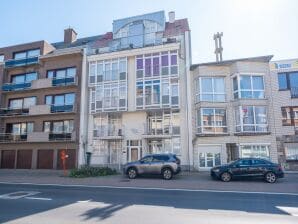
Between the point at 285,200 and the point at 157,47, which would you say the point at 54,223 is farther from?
the point at 157,47

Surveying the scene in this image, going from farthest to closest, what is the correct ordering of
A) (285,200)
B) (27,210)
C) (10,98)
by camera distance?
(10,98) < (285,200) < (27,210)

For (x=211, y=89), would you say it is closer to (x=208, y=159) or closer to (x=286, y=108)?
(x=208, y=159)

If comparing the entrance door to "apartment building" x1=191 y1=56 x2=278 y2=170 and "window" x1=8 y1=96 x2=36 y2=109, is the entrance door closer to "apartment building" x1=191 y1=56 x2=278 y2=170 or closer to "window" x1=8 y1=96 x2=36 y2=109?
"apartment building" x1=191 y1=56 x2=278 y2=170

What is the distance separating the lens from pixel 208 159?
69.5 feet

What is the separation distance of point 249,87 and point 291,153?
647cm

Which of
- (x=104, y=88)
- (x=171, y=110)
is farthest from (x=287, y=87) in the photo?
(x=104, y=88)

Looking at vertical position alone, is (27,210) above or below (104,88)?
below

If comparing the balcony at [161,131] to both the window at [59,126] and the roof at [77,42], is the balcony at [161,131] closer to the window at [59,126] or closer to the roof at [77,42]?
the window at [59,126]

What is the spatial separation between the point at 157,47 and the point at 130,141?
953 centimetres

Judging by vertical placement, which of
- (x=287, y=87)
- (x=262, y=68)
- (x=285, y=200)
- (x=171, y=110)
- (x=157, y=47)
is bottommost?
(x=285, y=200)

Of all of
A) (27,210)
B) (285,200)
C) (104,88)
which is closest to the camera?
(27,210)

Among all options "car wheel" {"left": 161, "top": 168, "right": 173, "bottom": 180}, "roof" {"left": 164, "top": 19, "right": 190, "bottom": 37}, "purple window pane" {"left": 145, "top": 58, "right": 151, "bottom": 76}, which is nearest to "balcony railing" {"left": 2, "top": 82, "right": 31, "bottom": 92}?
"purple window pane" {"left": 145, "top": 58, "right": 151, "bottom": 76}

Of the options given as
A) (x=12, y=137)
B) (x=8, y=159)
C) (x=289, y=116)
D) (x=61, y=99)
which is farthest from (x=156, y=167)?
(x=8, y=159)

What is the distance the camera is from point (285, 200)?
9.38 m
